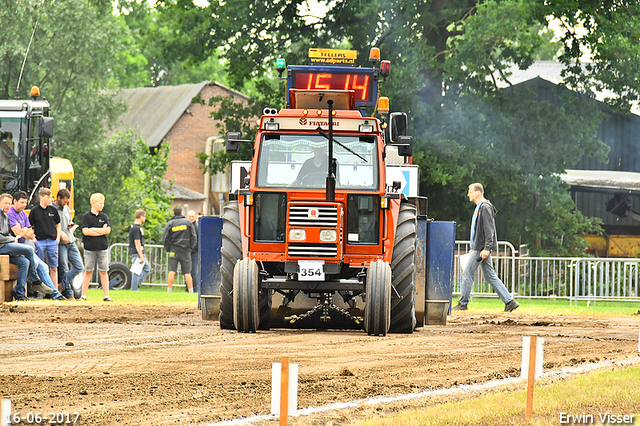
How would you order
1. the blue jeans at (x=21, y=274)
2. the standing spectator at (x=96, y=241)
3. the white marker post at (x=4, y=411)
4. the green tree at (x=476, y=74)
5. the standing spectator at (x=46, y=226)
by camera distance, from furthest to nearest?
the green tree at (x=476, y=74) → the standing spectator at (x=96, y=241) → the standing spectator at (x=46, y=226) → the blue jeans at (x=21, y=274) → the white marker post at (x=4, y=411)

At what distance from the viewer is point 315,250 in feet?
37.3

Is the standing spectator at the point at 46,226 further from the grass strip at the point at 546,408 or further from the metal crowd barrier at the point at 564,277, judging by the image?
the grass strip at the point at 546,408

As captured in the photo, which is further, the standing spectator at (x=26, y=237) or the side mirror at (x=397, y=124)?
the standing spectator at (x=26, y=237)

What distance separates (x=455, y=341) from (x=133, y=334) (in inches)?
146

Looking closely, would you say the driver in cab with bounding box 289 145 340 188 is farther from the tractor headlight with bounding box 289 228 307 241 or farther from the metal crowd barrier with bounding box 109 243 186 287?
the metal crowd barrier with bounding box 109 243 186 287

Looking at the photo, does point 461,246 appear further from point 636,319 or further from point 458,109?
point 636,319

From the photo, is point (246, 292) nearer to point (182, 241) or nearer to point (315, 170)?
point (315, 170)

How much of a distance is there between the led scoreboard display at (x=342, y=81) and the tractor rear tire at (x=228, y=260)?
272 inches

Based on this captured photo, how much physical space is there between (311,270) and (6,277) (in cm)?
700

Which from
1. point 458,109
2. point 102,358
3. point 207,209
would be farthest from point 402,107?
point 207,209

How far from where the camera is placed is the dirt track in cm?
702

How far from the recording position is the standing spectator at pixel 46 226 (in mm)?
17281

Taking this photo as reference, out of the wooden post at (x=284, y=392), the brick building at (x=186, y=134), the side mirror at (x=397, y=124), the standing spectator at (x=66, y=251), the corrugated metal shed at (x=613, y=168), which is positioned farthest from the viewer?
the brick building at (x=186, y=134)

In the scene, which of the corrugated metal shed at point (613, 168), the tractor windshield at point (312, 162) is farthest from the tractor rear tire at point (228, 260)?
the corrugated metal shed at point (613, 168)
